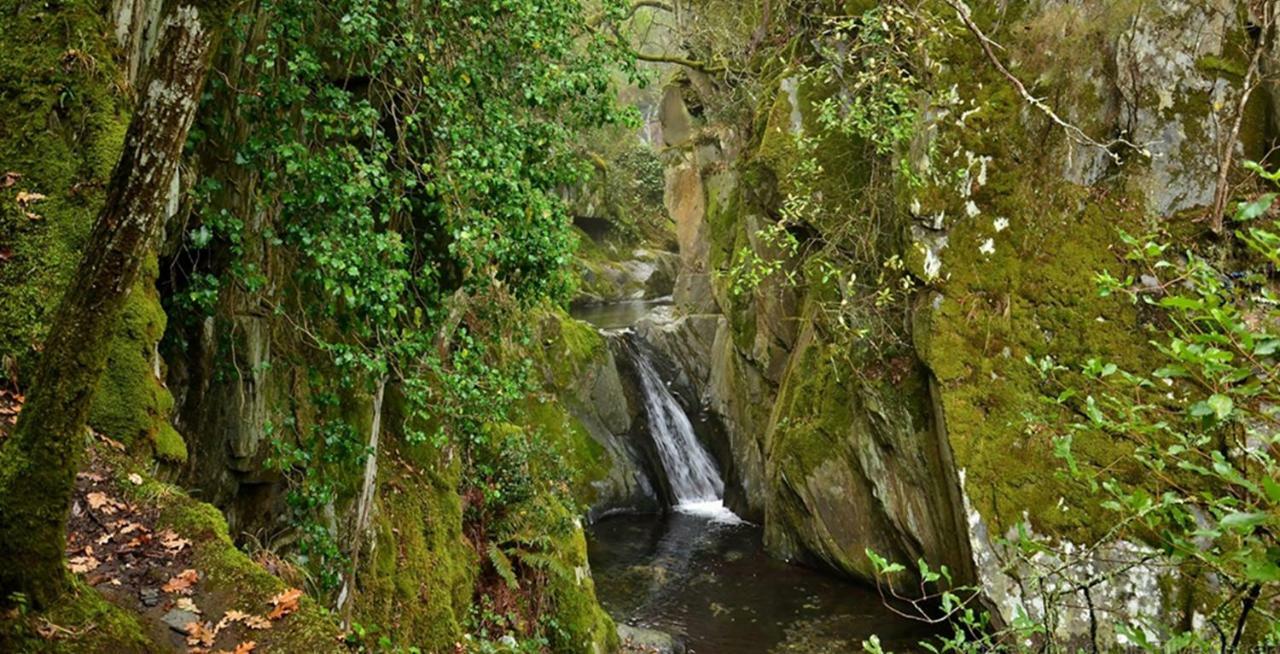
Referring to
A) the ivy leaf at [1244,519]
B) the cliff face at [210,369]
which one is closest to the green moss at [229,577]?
the cliff face at [210,369]

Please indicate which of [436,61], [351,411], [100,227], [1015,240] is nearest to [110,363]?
[100,227]

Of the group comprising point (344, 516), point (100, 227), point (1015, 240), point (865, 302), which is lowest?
point (344, 516)

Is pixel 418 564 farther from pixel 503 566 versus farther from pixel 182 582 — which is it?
pixel 182 582

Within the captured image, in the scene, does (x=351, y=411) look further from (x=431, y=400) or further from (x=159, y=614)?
(x=159, y=614)

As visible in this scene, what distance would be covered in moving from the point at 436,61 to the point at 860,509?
9.23m

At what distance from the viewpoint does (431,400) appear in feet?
25.9

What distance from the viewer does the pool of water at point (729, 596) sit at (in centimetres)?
1116

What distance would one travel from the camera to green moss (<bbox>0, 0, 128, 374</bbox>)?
4.31 meters

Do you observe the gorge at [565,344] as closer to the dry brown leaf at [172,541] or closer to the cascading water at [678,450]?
the dry brown leaf at [172,541]

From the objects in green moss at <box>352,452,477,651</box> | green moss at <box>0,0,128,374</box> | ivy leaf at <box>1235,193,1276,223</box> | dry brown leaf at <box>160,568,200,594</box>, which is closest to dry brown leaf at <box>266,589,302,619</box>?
dry brown leaf at <box>160,568,200,594</box>

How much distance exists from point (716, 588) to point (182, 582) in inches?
413

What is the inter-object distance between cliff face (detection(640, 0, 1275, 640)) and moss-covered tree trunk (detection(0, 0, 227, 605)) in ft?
23.7

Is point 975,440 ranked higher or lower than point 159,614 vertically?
higher

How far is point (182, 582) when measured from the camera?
12.0 feet
